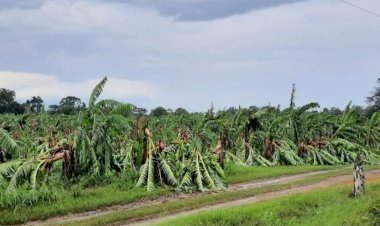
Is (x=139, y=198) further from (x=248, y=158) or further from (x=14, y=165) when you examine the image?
(x=248, y=158)

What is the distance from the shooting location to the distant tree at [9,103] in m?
Answer: 72.6

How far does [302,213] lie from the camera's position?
46.4ft

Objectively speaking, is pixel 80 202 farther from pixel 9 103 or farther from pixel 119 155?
pixel 9 103

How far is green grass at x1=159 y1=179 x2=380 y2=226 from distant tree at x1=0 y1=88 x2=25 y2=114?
6289 cm

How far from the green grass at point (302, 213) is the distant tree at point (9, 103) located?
62888 mm

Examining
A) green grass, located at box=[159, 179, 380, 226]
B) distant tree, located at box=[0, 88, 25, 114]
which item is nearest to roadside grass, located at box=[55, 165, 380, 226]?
green grass, located at box=[159, 179, 380, 226]

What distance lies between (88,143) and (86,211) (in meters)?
3.60

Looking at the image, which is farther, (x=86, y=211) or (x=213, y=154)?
(x=213, y=154)

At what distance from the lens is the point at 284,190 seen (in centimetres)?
1945

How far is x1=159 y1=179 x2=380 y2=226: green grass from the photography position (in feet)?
41.2

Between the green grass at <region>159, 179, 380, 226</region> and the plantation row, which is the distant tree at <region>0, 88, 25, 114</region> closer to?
the plantation row

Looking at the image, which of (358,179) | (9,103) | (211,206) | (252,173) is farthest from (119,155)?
(9,103)

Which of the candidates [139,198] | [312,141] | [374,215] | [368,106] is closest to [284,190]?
[139,198]

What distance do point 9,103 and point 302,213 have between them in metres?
67.1
